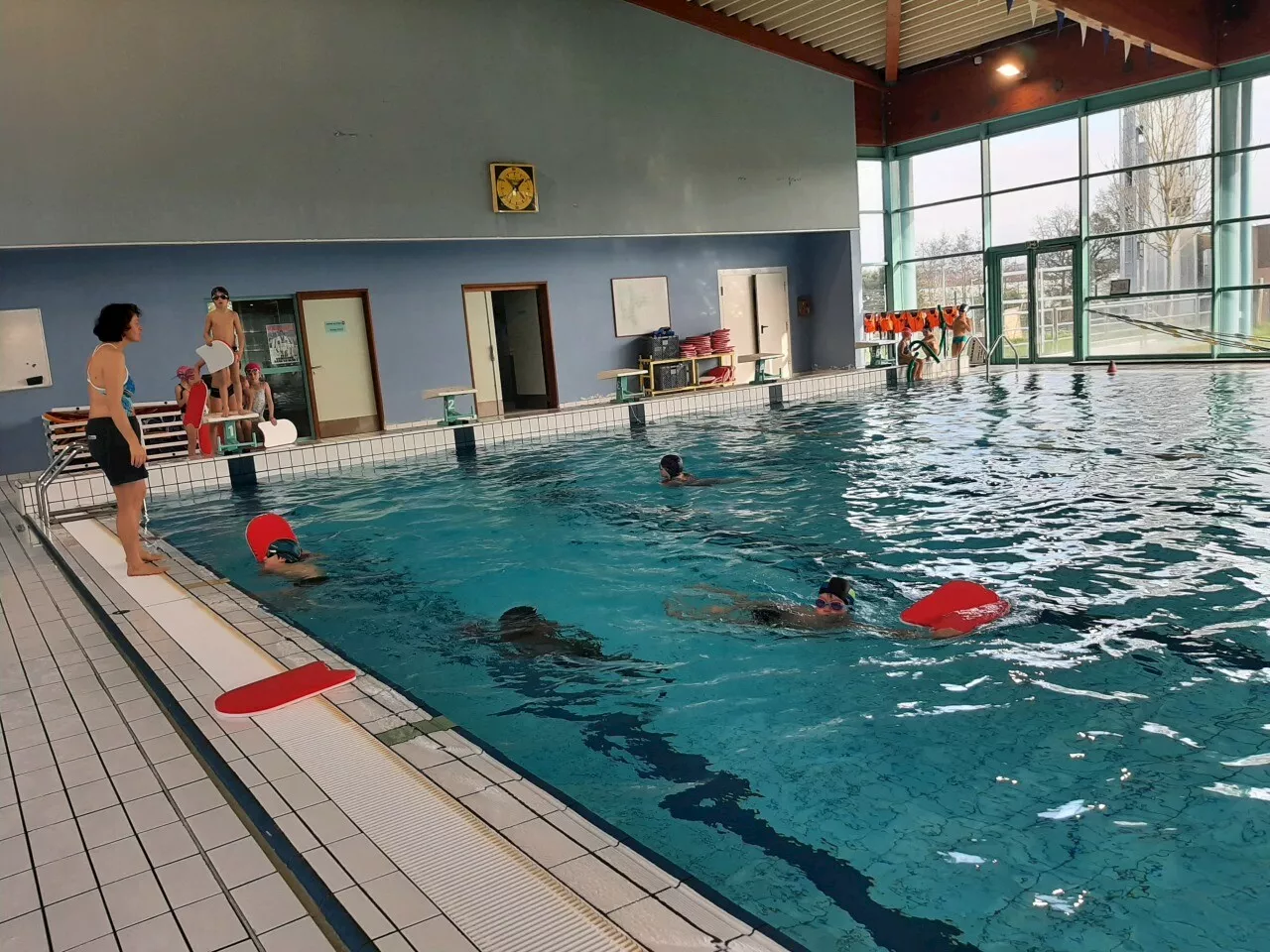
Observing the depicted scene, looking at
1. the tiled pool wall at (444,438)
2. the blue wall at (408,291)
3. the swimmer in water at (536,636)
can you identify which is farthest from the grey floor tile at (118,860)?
the blue wall at (408,291)

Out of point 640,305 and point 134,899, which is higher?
point 640,305

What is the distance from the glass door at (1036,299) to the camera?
49.5 ft

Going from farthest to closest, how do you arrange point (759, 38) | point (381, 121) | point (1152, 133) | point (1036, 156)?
point (1036, 156) < point (759, 38) < point (1152, 133) < point (381, 121)

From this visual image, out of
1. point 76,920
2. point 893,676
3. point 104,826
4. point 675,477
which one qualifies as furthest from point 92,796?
point 675,477

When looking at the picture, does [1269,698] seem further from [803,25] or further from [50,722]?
[803,25]

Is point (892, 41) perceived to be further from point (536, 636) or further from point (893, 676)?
point (893, 676)

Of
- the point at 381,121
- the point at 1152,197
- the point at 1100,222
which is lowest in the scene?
the point at 1100,222

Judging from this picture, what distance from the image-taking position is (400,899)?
179cm

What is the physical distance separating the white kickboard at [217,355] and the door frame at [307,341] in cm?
275

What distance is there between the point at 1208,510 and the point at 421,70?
9390mm

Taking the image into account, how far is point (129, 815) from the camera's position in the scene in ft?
7.26

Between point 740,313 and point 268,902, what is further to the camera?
point 740,313

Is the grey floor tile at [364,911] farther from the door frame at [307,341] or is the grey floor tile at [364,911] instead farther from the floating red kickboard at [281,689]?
the door frame at [307,341]

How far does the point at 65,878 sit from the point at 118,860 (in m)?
0.10
